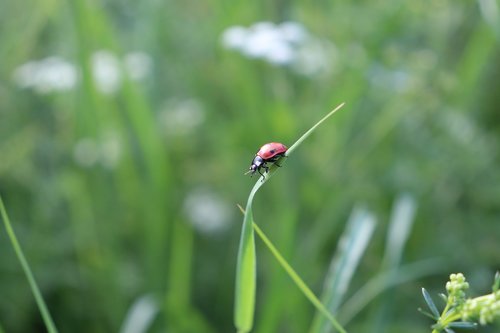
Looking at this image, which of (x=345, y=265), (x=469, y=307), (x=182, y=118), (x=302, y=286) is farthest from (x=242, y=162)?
(x=469, y=307)

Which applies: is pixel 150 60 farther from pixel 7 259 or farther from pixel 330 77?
pixel 7 259

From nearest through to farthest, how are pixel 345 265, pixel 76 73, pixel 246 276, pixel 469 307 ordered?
1. pixel 469 307
2. pixel 246 276
3. pixel 345 265
4. pixel 76 73

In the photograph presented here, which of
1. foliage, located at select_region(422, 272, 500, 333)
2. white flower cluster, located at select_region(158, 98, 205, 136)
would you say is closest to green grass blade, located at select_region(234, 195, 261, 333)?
foliage, located at select_region(422, 272, 500, 333)

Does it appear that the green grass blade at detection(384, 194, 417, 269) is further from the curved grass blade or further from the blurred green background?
the curved grass blade

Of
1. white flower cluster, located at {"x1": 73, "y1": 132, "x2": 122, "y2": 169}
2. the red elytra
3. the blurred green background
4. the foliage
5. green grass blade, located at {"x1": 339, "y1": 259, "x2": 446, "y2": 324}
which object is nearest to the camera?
the foliage

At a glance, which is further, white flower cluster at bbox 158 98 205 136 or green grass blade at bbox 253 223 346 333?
white flower cluster at bbox 158 98 205 136

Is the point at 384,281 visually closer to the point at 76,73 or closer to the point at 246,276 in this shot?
the point at 246,276

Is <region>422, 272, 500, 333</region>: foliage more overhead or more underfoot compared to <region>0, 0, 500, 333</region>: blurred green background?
more underfoot

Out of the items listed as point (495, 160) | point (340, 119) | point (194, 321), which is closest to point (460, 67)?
point (495, 160)
